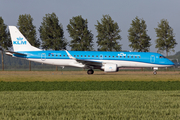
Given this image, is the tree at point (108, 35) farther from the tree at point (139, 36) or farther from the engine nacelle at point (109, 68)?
the engine nacelle at point (109, 68)

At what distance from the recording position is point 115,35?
5950cm

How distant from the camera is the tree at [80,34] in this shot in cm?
5831

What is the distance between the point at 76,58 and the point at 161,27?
28.3 m

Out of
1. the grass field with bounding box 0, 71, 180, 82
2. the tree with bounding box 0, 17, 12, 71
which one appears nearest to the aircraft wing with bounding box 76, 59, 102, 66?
the grass field with bounding box 0, 71, 180, 82

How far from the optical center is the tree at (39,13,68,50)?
2323 inches

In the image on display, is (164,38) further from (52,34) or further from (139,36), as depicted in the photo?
(52,34)

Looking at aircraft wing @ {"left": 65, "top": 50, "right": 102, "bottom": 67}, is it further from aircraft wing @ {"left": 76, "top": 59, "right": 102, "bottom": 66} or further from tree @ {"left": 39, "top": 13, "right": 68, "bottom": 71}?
tree @ {"left": 39, "top": 13, "right": 68, "bottom": 71}

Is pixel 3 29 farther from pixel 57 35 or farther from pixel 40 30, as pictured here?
pixel 57 35

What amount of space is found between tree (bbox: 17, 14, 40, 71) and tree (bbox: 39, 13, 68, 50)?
1772 millimetres

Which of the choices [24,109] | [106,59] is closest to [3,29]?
[106,59]

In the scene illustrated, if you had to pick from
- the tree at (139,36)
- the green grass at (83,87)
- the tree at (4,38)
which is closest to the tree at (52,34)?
the tree at (4,38)

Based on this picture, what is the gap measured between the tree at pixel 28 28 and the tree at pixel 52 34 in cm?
177

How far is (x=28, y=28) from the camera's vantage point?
6091 centimetres

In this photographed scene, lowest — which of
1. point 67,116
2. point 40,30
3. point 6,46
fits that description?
point 67,116
